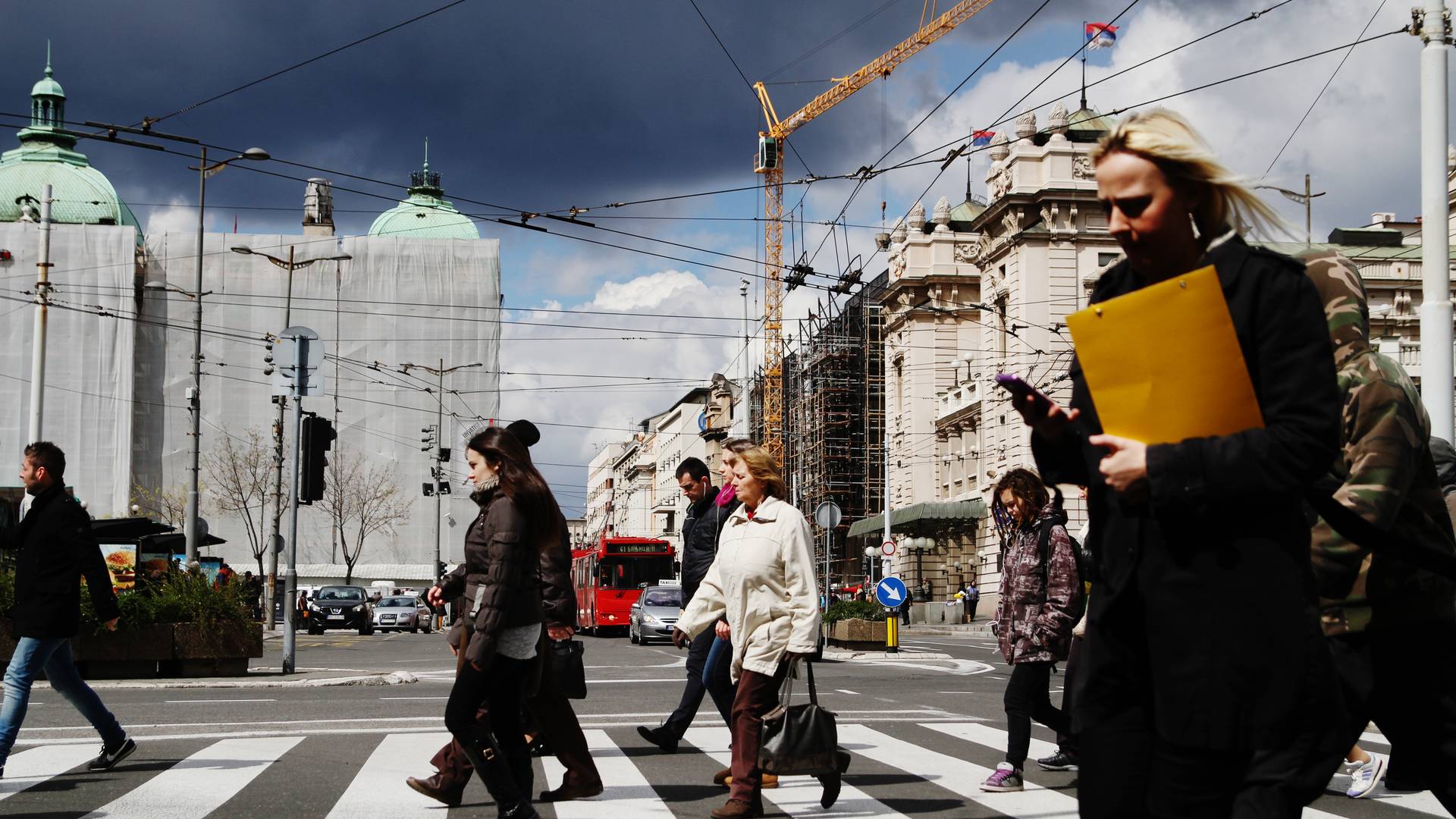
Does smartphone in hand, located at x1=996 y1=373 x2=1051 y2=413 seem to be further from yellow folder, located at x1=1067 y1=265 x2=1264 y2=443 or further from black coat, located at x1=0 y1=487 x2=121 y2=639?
Result: black coat, located at x1=0 y1=487 x2=121 y2=639

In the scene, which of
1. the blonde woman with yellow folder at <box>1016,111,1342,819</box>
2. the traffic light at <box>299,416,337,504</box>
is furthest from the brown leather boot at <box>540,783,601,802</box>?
the traffic light at <box>299,416,337,504</box>

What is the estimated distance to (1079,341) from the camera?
3174mm

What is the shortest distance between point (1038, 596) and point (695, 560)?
2596mm

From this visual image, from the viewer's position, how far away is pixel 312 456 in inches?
770

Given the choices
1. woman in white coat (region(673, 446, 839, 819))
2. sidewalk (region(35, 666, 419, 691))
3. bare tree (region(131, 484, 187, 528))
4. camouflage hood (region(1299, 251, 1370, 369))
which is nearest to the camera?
camouflage hood (region(1299, 251, 1370, 369))

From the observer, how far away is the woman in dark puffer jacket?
670cm

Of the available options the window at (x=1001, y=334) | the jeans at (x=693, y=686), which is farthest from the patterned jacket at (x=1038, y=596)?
the window at (x=1001, y=334)

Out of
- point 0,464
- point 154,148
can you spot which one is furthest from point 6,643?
point 0,464

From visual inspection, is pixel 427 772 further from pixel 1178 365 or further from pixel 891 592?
pixel 891 592

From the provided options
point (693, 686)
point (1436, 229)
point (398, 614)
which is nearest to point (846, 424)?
point (398, 614)

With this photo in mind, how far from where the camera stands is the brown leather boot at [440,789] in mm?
7480

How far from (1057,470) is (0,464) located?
211ft

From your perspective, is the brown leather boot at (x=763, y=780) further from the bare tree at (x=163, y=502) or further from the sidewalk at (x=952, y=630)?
the bare tree at (x=163, y=502)

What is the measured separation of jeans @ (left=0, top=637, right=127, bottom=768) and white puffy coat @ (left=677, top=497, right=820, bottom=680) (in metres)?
3.65
